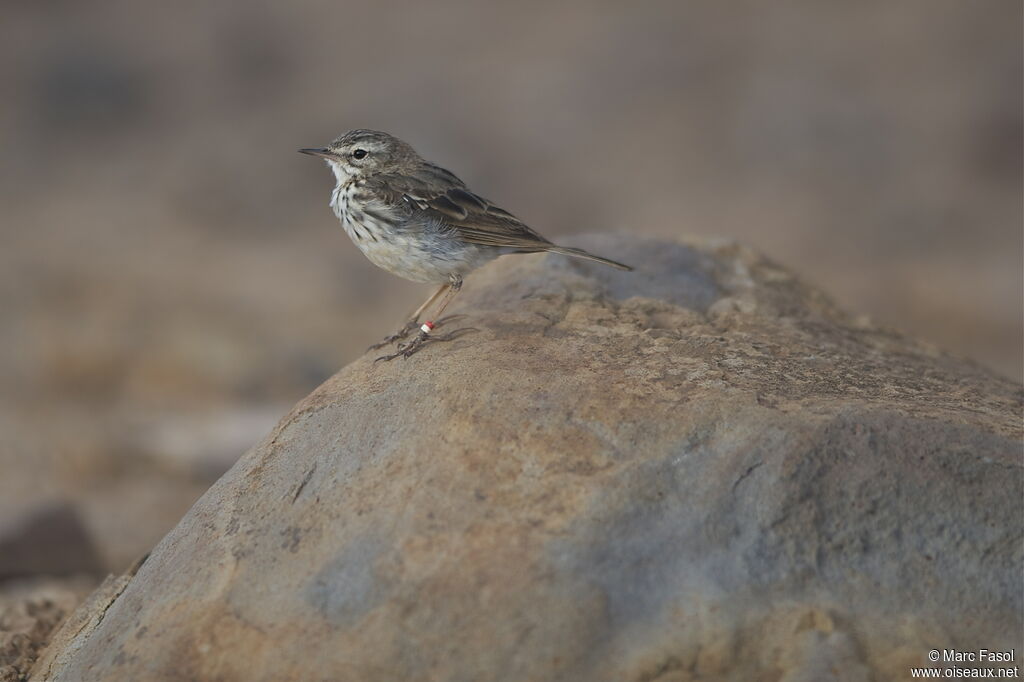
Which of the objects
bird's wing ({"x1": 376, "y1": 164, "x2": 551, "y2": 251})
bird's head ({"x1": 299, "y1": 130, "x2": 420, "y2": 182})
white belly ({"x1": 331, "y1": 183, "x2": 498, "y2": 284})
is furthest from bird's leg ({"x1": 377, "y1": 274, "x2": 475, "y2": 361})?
bird's head ({"x1": 299, "y1": 130, "x2": 420, "y2": 182})

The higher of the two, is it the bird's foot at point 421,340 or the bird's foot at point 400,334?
the bird's foot at point 400,334

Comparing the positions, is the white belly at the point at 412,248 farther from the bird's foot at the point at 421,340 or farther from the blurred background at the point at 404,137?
the blurred background at the point at 404,137

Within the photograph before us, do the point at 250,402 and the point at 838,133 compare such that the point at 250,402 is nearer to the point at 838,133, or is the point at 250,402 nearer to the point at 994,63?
the point at 838,133

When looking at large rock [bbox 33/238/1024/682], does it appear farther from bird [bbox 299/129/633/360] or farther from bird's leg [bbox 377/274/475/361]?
bird [bbox 299/129/633/360]

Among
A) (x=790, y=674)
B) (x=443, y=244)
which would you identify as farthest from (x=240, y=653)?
(x=443, y=244)

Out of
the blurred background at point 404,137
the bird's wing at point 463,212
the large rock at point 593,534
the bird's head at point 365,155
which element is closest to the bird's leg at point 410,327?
the bird's wing at point 463,212

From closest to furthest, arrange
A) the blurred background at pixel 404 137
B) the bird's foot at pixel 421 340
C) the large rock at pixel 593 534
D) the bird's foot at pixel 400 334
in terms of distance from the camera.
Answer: the large rock at pixel 593 534, the bird's foot at pixel 421 340, the bird's foot at pixel 400 334, the blurred background at pixel 404 137
